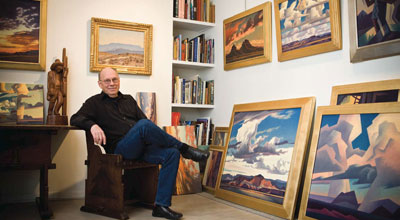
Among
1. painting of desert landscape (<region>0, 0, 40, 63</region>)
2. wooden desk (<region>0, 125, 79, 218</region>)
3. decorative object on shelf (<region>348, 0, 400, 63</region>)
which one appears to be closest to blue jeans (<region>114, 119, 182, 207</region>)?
wooden desk (<region>0, 125, 79, 218</region>)

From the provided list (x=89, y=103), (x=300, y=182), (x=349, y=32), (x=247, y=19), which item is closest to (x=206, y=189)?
(x=300, y=182)

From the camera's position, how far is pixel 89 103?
3150mm

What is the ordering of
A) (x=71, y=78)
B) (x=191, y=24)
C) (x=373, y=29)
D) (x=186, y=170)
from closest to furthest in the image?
(x=373, y=29) < (x=71, y=78) < (x=186, y=170) < (x=191, y=24)

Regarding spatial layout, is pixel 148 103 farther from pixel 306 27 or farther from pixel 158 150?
pixel 306 27

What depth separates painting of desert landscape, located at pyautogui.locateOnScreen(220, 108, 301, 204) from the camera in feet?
10.0

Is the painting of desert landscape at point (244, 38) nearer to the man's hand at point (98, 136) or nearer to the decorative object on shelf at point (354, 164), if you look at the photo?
the decorative object on shelf at point (354, 164)

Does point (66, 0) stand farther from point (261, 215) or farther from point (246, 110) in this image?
point (261, 215)

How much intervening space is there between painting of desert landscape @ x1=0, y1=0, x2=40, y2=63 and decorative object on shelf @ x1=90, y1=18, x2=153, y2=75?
0.55 meters

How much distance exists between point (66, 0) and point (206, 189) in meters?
2.54

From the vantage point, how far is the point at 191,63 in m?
4.34

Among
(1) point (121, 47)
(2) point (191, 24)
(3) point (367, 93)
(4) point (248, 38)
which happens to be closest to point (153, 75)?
(1) point (121, 47)

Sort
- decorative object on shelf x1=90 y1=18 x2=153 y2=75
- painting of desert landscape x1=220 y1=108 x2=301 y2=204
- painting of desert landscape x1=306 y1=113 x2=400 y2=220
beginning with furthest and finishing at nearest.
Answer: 1. decorative object on shelf x1=90 y1=18 x2=153 y2=75
2. painting of desert landscape x1=220 y1=108 x2=301 y2=204
3. painting of desert landscape x1=306 y1=113 x2=400 y2=220

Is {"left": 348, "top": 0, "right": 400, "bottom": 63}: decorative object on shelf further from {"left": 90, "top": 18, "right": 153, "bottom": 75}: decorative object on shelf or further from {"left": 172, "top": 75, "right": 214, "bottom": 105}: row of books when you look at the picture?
{"left": 90, "top": 18, "right": 153, "bottom": 75}: decorative object on shelf

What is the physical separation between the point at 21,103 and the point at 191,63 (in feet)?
6.35
